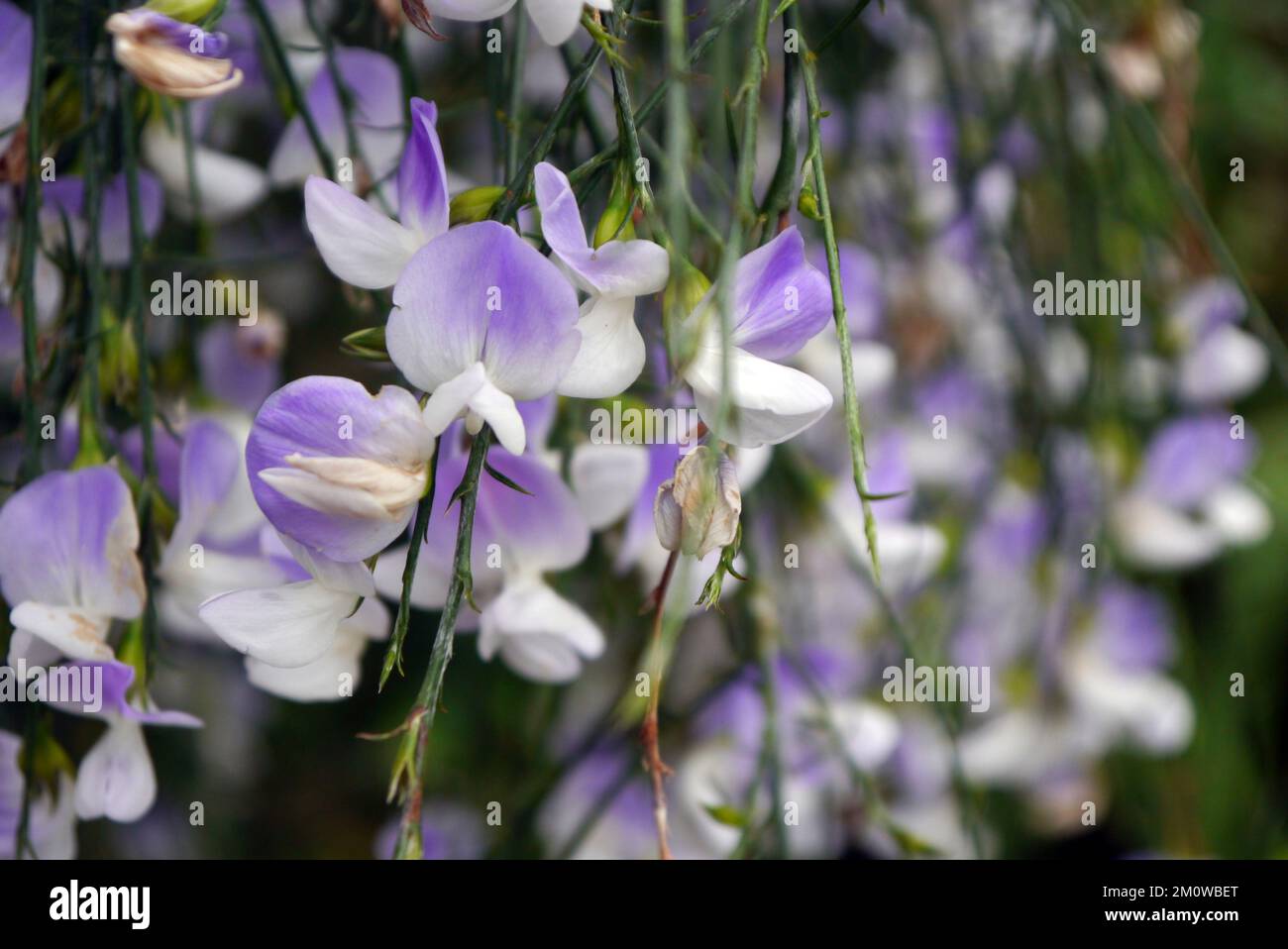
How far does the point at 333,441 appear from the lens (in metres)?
0.31

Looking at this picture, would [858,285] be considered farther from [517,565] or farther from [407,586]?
[407,586]

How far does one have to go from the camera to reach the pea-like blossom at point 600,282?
298 millimetres

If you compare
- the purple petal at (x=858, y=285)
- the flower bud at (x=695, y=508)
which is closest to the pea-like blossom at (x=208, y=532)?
the flower bud at (x=695, y=508)

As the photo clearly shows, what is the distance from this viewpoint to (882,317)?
Result: 93 cm

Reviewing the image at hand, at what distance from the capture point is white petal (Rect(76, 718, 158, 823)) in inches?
16.4

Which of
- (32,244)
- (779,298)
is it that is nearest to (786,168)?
(779,298)

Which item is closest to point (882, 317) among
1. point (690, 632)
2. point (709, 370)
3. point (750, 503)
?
point (690, 632)

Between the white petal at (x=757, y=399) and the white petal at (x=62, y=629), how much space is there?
0.23 meters

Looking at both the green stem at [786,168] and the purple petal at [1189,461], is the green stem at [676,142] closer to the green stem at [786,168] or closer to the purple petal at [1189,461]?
the green stem at [786,168]

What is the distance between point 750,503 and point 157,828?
70 centimetres

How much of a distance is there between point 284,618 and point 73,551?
0.37 feet

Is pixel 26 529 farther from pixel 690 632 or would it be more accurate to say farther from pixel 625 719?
pixel 690 632

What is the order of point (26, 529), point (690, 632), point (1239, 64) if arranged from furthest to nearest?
1. point (1239, 64)
2. point (690, 632)
3. point (26, 529)

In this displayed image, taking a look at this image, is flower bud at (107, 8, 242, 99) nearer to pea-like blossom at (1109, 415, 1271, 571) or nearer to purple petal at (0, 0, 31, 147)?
purple petal at (0, 0, 31, 147)
